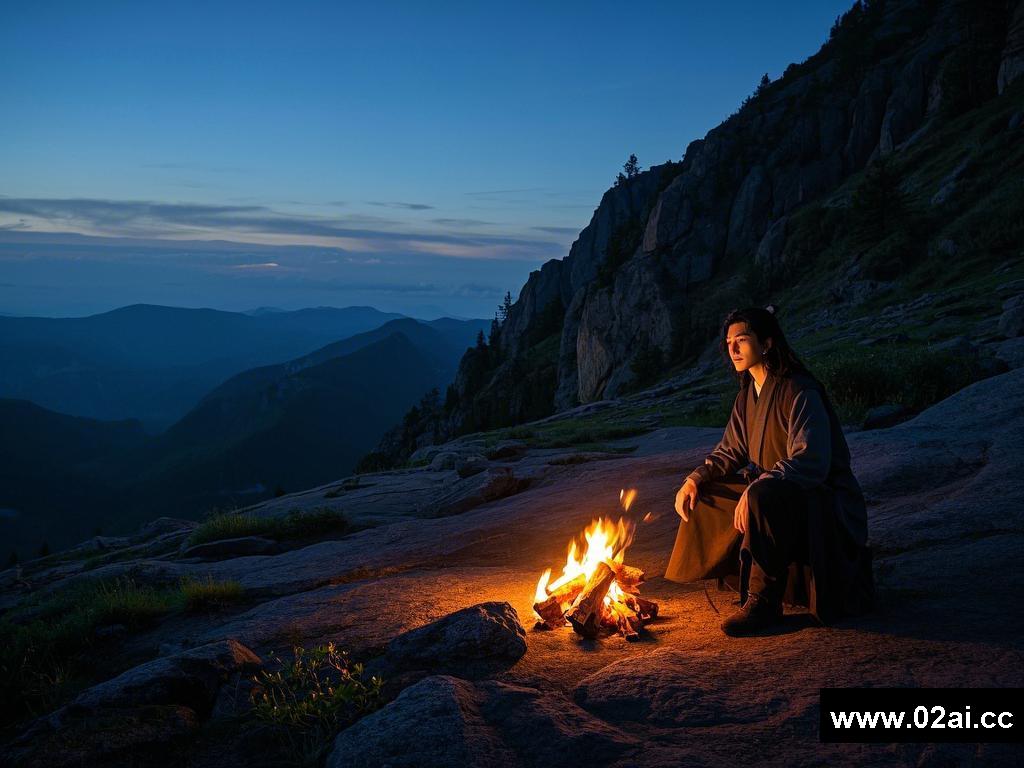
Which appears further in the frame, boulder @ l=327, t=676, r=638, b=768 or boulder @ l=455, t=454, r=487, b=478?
boulder @ l=455, t=454, r=487, b=478

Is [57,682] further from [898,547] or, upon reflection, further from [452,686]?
[898,547]

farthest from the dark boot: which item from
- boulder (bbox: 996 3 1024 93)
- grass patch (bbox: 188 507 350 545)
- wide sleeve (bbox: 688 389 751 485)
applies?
boulder (bbox: 996 3 1024 93)

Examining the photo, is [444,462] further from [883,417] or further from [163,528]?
[883,417]

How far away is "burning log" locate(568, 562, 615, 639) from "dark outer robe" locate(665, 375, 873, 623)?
1.26 m

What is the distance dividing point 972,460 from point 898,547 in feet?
8.95

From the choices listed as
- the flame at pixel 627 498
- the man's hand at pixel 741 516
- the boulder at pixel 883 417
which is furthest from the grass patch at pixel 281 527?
the boulder at pixel 883 417

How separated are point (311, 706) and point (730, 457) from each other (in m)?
4.37

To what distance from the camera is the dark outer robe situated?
5473mm

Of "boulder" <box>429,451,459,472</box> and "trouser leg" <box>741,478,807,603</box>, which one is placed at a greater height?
"trouser leg" <box>741,478,807,603</box>

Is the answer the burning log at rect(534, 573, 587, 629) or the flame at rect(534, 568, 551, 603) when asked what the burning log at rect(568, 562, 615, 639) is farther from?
the flame at rect(534, 568, 551, 603)

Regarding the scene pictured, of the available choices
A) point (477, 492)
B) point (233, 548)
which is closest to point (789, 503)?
point (477, 492)

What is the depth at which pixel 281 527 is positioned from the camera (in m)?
14.4

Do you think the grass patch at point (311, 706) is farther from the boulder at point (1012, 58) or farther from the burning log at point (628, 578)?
the boulder at point (1012, 58)

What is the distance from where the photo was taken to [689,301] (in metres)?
79.6
